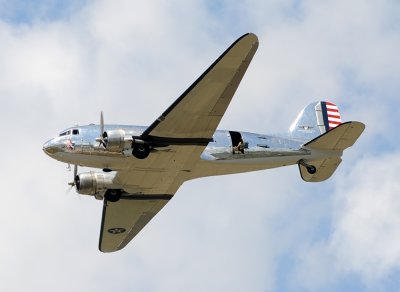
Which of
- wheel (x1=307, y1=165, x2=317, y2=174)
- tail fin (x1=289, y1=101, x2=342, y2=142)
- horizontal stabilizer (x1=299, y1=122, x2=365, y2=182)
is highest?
tail fin (x1=289, y1=101, x2=342, y2=142)

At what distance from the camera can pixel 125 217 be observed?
149 feet

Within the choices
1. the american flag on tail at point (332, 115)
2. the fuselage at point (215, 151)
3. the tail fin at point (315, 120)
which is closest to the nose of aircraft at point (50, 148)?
the fuselage at point (215, 151)

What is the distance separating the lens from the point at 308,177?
148 feet

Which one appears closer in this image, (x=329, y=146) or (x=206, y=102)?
(x=206, y=102)

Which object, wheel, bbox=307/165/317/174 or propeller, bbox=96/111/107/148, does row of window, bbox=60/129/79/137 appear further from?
wheel, bbox=307/165/317/174

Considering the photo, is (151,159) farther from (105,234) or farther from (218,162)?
(105,234)

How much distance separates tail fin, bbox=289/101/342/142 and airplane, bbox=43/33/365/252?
81mm

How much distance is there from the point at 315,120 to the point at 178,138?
11981 mm

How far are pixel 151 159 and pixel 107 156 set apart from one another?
6.10 feet

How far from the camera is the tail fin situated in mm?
47781

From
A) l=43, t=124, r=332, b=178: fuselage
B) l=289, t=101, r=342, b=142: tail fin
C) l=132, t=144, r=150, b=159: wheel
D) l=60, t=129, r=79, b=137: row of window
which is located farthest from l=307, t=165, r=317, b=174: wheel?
l=60, t=129, r=79, b=137: row of window

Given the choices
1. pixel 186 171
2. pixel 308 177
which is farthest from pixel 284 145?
pixel 186 171

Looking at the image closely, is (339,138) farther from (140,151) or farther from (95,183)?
(95,183)

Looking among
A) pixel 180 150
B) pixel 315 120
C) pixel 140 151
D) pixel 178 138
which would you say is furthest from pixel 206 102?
pixel 315 120
